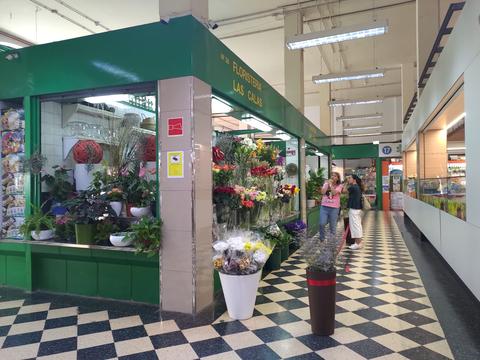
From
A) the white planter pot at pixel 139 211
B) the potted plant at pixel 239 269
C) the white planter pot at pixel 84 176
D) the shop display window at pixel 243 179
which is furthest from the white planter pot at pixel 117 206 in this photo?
the potted plant at pixel 239 269

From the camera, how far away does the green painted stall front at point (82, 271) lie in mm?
3588

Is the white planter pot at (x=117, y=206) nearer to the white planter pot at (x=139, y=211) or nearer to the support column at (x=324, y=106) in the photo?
the white planter pot at (x=139, y=211)

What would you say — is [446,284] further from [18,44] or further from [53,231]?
[18,44]

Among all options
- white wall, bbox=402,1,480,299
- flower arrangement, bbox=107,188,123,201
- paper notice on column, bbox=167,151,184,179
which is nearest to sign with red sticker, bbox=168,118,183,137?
paper notice on column, bbox=167,151,184,179

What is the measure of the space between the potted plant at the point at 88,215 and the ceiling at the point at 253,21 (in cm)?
509

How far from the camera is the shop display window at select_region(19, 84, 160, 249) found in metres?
3.71

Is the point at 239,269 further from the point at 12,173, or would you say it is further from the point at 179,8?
the point at 12,173

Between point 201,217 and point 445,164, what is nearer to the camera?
point 201,217

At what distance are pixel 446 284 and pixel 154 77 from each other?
4309 millimetres

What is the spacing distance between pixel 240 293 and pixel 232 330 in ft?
1.08

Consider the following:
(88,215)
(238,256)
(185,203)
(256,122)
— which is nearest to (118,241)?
(88,215)

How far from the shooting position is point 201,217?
132 inches

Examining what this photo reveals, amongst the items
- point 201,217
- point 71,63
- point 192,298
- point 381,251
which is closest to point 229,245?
point 201,217

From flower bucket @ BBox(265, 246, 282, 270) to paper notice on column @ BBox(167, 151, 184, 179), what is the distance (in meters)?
2.31
